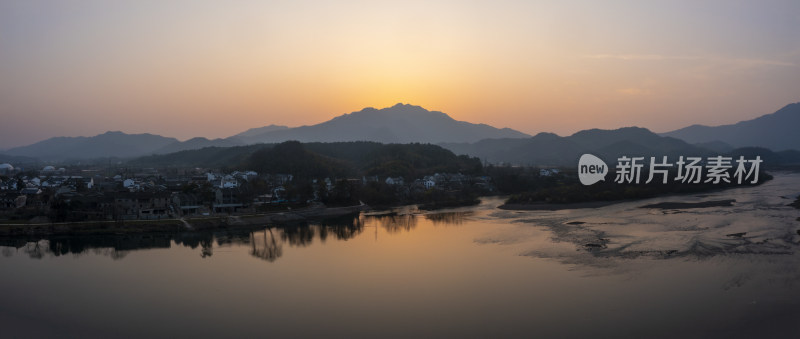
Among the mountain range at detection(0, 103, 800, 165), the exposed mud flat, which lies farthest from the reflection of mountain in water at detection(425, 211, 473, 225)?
the mountain range at detection(0, 103, 800, 165)

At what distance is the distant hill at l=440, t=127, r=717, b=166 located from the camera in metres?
73.9

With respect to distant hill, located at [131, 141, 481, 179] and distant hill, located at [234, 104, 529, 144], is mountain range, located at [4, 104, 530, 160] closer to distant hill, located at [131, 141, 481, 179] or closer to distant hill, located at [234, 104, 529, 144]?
distant hill, located at [234, 104, 529, 144]

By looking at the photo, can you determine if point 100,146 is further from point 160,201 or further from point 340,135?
point 160,201

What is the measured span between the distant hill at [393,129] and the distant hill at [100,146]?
2776 centimetres

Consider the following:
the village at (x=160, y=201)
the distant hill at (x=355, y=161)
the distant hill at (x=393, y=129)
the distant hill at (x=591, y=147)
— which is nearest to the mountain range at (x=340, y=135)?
the distant hill at (x=393, y=129)

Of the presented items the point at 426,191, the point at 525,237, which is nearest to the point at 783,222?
the point at 525,237

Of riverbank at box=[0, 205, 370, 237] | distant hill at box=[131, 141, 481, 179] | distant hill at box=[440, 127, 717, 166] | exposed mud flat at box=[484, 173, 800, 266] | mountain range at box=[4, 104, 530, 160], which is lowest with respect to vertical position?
exposed mud flat at box=[484, 173, 800, 266]

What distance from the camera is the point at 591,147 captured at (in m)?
87.2

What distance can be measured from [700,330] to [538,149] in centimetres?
8217

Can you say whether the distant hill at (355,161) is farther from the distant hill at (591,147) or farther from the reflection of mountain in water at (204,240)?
the distant hill at (591,147)

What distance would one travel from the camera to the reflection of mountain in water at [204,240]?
41.2 ft

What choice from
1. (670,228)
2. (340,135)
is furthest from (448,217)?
(340,135)

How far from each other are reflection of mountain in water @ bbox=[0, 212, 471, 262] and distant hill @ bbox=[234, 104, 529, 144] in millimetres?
107371

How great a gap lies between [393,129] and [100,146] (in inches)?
2985
